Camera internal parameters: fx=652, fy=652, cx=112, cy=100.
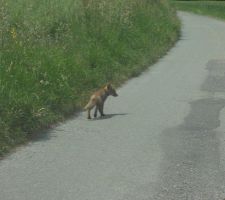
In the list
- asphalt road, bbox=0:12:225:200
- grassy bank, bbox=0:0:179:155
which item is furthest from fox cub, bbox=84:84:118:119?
grassy bank, bbox=0:0:179:155

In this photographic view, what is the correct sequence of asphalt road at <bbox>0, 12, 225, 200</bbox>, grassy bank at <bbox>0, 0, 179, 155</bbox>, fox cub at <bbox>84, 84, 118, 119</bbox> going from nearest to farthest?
1. asphalt road at <bbox>0, 12, 225, 200</bbox>
2. grassy bank at <bbox>0, 0, 179, 155</bbox>
3. fox cub at <bbox>84, 84, 118, 119</bbox>

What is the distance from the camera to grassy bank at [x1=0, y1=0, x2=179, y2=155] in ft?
28.7

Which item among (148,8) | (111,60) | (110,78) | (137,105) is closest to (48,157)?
(137,105)

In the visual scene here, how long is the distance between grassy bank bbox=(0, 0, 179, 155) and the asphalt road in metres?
0.37

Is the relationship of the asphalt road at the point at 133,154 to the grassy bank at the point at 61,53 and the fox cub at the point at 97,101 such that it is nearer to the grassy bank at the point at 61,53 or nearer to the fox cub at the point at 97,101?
the fox cub at the point at 97,101

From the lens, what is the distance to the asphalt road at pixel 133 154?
646cm

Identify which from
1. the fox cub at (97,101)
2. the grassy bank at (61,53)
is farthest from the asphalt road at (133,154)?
the grassy bank at (61,53)

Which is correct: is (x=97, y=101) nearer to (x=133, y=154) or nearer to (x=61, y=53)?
(x=61, y=53)

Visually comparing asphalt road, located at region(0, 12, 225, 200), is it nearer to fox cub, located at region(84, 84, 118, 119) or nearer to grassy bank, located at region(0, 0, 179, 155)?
fox cub, located at region(84, 84, 118, 119)

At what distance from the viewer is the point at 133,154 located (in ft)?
25.8

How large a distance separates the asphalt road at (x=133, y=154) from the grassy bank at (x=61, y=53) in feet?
1.23

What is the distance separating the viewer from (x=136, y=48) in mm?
16781

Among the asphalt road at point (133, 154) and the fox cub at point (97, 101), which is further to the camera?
the fox cub at point (97, 101)

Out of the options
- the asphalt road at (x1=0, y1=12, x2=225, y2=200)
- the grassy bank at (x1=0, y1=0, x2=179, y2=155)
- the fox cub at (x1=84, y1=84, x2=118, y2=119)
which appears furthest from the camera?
the fox cub at (x1=84, y1=84, x2=118, y2=119)
